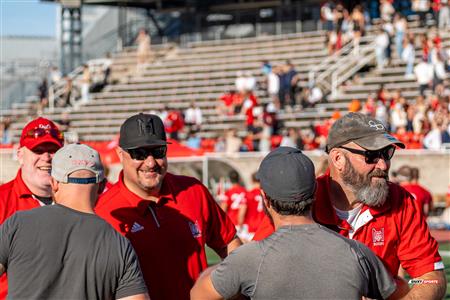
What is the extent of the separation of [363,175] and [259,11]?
33.6m

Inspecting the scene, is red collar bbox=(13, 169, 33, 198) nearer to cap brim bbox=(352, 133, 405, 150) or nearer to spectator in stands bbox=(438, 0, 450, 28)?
cap brim bbox=(352, 133, 405, 150)

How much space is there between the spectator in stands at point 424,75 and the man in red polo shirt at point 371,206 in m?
21.0

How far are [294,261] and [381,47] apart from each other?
84.6 ft

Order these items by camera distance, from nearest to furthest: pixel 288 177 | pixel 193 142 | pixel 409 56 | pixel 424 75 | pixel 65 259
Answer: pixel 288 177, pixel 65 259, pixel 424 75, pixel 193 142, pixel 409 56

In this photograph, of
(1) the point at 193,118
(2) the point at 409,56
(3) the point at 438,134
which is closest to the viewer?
(3) the point at 438,134

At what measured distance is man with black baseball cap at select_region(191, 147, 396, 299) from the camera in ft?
13.1

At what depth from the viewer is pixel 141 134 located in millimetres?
5723

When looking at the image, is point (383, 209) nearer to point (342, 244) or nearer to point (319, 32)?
point (342, 244)

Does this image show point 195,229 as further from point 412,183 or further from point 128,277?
point 412,183

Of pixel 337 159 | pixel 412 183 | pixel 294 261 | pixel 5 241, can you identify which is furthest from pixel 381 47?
pixel 294 261

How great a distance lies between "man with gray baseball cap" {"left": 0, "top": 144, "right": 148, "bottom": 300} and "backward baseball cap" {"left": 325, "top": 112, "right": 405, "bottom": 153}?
4.56 ft

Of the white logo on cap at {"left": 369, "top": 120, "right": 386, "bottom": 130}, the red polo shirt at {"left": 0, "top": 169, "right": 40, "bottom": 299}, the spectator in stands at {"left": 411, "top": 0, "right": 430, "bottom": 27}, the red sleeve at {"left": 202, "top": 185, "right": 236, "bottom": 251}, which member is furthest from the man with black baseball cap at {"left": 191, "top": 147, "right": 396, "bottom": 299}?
the spectator in stands at {"left": 411, "top": 0, "right": 430, "bottom": 27}

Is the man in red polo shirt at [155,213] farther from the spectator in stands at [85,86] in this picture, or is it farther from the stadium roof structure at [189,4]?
the stadium roof structure at [189,4]

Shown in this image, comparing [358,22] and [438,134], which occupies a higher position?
[358,22]
